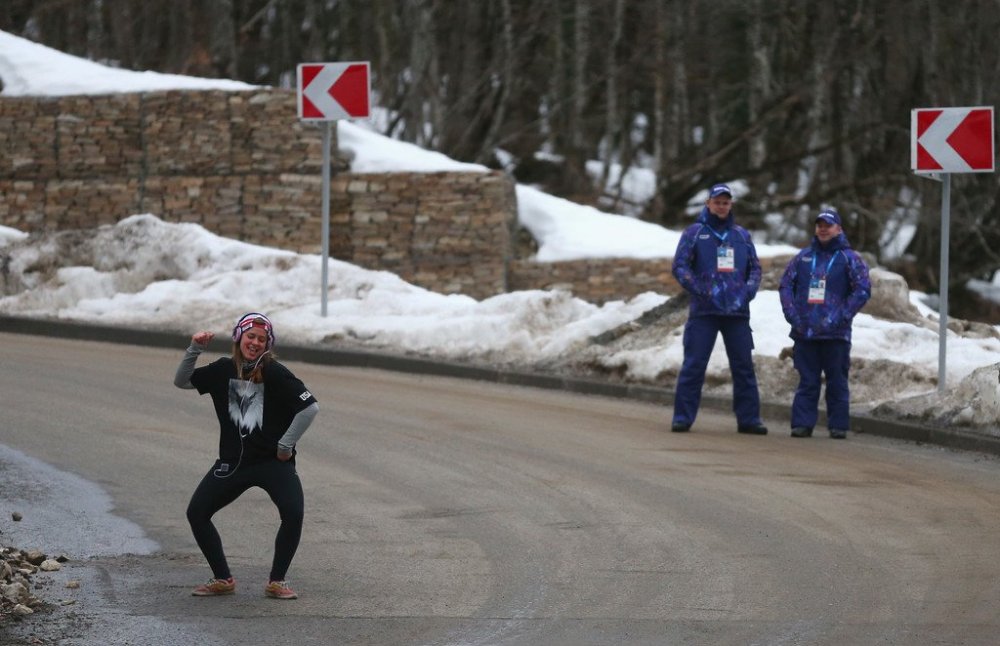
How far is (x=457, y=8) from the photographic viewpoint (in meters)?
38.7

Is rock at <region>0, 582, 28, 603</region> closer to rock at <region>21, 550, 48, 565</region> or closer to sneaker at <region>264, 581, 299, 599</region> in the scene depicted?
rock at <region>21, 550, 48, 565</region>

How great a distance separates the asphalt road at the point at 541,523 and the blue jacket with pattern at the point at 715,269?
956 mm

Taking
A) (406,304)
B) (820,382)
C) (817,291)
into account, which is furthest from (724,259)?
(406,304)

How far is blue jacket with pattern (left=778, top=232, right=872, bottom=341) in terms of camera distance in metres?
13.9

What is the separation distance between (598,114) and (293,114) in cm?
2211

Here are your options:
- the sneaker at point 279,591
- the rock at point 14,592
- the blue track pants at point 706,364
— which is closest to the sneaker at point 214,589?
the sneaker at point 279,591

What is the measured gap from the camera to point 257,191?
24.0 m

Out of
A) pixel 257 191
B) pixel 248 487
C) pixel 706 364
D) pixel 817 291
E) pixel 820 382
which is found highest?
pixel 257 191

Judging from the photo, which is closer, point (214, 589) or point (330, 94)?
point (214, 589)

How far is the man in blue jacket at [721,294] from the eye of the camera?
1391 cm

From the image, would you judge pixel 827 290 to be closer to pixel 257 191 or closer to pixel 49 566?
pixel 49 566

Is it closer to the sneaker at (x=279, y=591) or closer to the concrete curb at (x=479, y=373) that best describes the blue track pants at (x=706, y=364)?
the concrete curb at (x=479, y=373)

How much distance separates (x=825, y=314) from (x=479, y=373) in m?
3.99

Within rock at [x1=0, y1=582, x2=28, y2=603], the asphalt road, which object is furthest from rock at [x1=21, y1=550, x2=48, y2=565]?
rock at [x1=0, y1=582, x2=28, y2=603]
